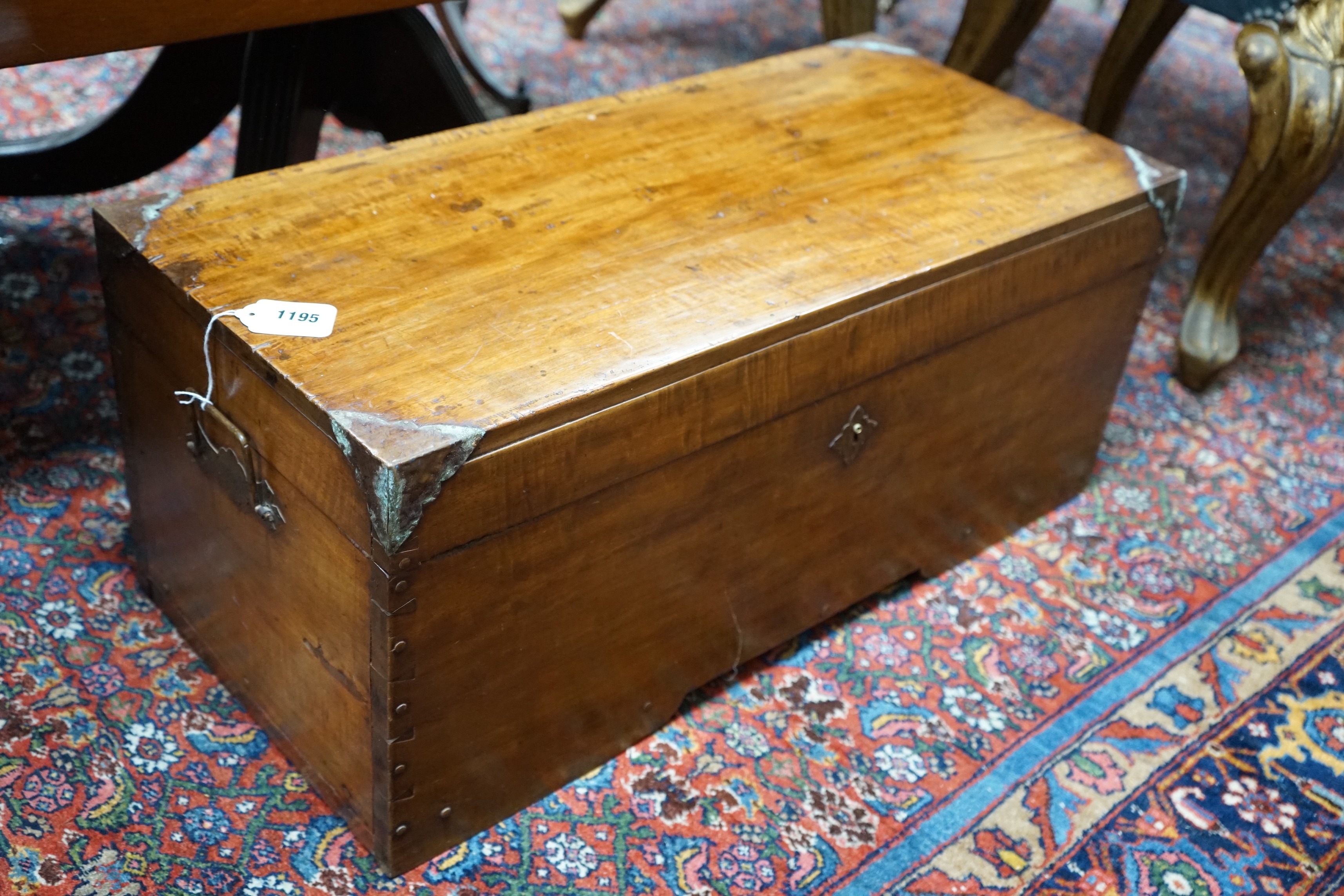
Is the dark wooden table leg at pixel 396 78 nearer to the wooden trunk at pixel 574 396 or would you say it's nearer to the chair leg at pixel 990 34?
the wooden trunk at pixel 574 396

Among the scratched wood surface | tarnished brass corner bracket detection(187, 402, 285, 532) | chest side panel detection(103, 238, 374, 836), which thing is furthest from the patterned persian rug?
the scratched wood surface

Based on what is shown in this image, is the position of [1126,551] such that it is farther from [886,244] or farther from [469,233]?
[469,233]

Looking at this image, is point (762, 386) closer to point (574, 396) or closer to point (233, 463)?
point (574, 396)

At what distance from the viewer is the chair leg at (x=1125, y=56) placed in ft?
8.23

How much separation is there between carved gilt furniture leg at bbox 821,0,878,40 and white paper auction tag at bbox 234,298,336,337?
158 cm

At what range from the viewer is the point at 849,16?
8.32 feet

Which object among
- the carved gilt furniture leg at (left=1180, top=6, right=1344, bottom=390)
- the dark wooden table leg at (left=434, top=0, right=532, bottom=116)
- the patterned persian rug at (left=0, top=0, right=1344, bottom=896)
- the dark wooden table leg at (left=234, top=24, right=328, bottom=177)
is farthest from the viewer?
the dark wooden table leg at (left=434, top=0, right=532, bottom=116)

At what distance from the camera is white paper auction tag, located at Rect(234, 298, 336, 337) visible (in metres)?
1.23

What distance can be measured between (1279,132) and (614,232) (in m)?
1.17

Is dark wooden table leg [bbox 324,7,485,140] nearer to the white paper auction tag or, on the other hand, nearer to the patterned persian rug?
the patterned persian rug

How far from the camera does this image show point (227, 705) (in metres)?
1.54

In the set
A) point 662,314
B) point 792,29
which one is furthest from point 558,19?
point 662,314

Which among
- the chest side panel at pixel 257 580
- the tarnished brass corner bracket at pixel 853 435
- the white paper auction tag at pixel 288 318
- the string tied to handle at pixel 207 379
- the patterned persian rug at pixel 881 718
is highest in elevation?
the white paper auction tag at pixel 288 318

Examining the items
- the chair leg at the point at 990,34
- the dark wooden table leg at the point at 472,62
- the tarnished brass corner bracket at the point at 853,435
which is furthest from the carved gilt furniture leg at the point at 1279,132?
the dark wooden table leg at the point at 472,62
